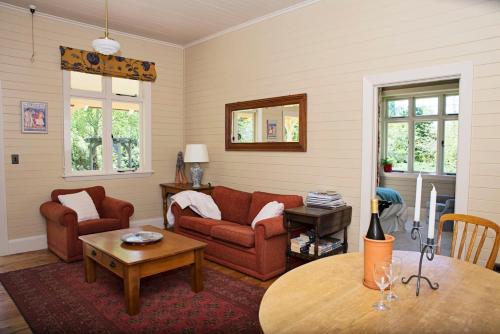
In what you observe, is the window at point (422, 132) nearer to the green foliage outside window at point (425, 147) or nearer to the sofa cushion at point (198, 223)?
the green foliage outside window at point (425, 147)

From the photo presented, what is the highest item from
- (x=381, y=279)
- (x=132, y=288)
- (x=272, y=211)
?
(x=381, y=279)

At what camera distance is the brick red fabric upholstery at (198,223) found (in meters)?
4.14

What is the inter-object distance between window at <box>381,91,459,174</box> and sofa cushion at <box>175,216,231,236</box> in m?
5.10

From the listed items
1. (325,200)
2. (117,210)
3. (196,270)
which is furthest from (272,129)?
(117,210)

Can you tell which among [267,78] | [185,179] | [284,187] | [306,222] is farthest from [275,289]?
[185,179]

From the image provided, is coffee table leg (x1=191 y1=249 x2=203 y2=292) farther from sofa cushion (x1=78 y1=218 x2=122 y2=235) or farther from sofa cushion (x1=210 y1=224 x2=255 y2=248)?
sofa cushion (x1=78 y1=218 x2=122 y2=235)

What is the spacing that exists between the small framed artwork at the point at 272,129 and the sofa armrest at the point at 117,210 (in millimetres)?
2033

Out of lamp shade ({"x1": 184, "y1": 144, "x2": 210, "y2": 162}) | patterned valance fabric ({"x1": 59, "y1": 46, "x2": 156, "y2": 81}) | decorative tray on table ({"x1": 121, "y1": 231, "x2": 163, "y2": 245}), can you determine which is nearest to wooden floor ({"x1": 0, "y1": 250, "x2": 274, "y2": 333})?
decorative tray on table ({"x1": 121, "y1": 231, "x2": 163, "y2": 245})

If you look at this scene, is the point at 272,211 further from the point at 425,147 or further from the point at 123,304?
the point at 425,147

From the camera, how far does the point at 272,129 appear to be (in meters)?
4.53

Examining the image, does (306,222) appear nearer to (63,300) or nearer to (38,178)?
(63,300)

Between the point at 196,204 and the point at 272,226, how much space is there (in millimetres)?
1381

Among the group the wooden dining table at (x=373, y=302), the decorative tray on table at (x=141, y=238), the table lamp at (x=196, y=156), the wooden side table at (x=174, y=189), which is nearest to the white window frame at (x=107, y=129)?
the wooden side table at (x=174, y=189)

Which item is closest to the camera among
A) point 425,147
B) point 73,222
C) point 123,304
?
point 123,304
